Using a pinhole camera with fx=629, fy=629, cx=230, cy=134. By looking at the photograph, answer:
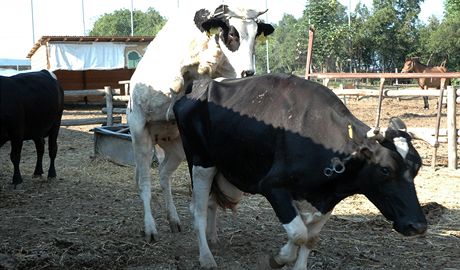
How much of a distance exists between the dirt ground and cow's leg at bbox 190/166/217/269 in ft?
0.56

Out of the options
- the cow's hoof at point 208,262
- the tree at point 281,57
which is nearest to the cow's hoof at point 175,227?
the cow's hoof at point 208,262

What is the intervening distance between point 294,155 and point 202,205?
121cm

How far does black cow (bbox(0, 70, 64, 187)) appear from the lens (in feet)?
30.0

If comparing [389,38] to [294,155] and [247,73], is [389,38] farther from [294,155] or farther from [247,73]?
[294,155]

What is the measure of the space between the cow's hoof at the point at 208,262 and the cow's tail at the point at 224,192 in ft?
1.77

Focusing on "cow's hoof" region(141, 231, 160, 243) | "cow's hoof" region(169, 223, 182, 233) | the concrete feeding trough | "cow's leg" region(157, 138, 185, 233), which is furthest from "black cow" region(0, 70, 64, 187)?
"cow's hoof" region(141, 231, 160, 243)

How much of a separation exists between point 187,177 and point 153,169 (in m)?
1.15

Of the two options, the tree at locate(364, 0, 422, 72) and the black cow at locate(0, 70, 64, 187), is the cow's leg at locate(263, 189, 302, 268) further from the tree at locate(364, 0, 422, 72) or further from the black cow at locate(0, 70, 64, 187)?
the tree at locate(364, 0, 422, 72)

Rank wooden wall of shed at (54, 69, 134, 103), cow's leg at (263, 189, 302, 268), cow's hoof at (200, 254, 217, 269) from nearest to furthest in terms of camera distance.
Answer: cow's leg at (263, 189, 302, 268) < cow's hoof at (200, 254, 217, 269) < wooden wall of shed at (54, 69, 134, 103)

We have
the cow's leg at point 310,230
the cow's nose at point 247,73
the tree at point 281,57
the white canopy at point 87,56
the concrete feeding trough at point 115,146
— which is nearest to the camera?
the cow's leg at point 310,230

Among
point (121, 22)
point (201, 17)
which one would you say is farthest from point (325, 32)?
point (121, 22)

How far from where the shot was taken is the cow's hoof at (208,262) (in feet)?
17.0

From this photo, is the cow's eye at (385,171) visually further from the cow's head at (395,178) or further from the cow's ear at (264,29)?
the cow's ear at (264,29)

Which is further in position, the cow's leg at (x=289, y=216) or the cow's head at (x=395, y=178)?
the cow's leg at (x=289, y=216)
